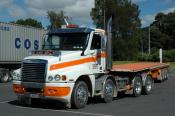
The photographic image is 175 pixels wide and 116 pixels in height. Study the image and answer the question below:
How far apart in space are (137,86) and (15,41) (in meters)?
11.8

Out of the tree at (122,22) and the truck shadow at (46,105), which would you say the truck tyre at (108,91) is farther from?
the tree at (122,22)

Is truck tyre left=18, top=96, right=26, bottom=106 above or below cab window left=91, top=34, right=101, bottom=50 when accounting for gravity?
below

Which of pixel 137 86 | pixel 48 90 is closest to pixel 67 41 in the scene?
pixel 48 90

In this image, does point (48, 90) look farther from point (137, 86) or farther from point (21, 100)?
point (137, 86)

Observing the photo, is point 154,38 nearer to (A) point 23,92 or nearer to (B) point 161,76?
(B) point 161,76

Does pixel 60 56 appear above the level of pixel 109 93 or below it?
above

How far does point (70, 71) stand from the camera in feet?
42.7

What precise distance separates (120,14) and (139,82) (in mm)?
71640

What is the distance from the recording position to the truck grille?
1301 centimetres

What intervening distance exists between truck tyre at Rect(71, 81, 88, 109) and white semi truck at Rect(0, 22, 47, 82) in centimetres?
1277

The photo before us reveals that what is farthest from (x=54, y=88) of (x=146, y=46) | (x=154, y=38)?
(x=146, y=46)

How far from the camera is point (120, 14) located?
88125mm

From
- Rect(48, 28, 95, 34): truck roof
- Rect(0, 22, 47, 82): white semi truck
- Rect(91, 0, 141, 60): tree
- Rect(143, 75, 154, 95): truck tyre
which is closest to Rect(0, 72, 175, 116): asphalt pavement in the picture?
Rect(143, 75, 154, 95): truck tyre

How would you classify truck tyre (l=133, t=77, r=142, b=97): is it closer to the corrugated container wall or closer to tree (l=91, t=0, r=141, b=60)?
the corrugated container wall
